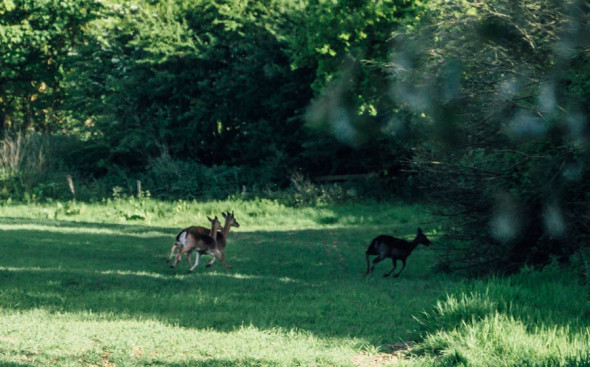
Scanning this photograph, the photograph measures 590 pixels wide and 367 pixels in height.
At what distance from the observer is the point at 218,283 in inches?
530

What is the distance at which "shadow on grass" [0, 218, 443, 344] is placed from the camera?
9.98 m

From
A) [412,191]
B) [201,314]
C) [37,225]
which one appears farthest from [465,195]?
[412,191]

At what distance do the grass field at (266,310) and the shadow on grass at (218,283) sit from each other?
33 mm

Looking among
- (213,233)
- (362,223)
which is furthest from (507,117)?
(362,223)

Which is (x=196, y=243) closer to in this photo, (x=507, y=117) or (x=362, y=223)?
(x=507, y=117)

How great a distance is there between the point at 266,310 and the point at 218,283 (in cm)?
314

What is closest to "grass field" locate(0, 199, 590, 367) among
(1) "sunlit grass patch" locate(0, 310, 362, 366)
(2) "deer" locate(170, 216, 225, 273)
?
(1) "sunlit grass patch" locate(0, 310, 362, 366)

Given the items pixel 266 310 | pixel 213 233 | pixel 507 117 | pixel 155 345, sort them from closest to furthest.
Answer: pixel 155 345 < pixel 266 310 < pixel 507 117 < pixel 213 233

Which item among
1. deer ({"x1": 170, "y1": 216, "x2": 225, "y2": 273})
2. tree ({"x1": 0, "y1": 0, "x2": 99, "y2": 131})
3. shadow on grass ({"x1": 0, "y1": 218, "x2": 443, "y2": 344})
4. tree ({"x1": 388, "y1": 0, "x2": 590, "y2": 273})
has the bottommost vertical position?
shadow on grass ({"x1": 0, "y1": 218, "x2": 443, "y2": 344})

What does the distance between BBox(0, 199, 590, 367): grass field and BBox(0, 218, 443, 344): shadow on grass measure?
33mm

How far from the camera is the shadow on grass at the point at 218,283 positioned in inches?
393

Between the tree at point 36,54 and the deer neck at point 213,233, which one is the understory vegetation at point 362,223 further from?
the tree at point 36,54

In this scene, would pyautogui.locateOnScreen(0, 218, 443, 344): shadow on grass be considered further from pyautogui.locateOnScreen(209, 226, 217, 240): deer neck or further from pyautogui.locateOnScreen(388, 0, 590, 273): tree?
pyautogui.locateOnScreen(388, 0, 590, 273): tree

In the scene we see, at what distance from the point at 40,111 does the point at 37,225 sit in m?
28.8
